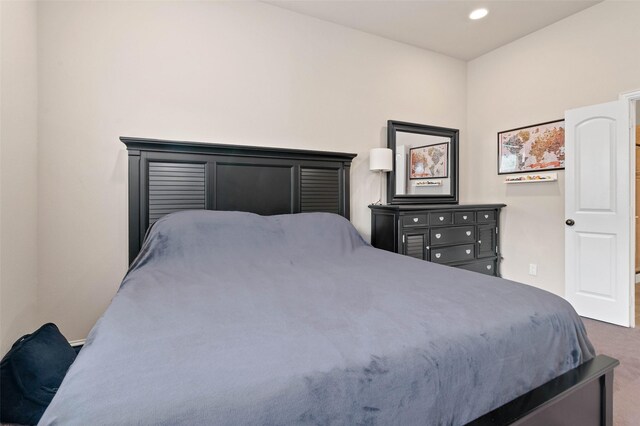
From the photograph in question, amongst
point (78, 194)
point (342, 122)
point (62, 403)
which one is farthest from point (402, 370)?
point (342, 122)

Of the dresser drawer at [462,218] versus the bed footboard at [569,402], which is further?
the dresser drawer at [462,218]

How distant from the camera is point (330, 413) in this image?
2.50 ft

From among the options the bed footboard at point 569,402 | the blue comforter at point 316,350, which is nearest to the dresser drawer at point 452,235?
the blue comforter at point 316,350

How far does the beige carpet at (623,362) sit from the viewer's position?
1651mm

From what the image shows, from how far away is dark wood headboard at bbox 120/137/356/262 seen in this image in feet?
7.79

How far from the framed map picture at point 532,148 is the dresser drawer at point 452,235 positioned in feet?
2.94

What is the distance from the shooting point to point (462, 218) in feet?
11.1

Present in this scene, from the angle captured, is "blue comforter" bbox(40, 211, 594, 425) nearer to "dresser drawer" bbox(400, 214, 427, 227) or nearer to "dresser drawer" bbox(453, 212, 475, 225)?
"dresser drawer" bbox(400, 214, 427, 227)

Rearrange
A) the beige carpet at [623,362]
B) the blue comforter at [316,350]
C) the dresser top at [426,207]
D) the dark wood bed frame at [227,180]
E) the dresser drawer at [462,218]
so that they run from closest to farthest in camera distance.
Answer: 1. the blue comforter at [316,350]
2. the beige carpet at [623,362]
3. the dark wood bed frame at [227,180]
4. the dresser top at [426,207]
5. the dresser drawer at [462,218]

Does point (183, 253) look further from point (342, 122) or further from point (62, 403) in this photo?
point (342, 122)

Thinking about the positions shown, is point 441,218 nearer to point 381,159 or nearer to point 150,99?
point 381,159

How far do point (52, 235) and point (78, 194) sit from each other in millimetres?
324

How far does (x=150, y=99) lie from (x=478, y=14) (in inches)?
121

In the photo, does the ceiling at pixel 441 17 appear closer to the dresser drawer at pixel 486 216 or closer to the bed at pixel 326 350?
the dresser drawer at pixel 486 216
